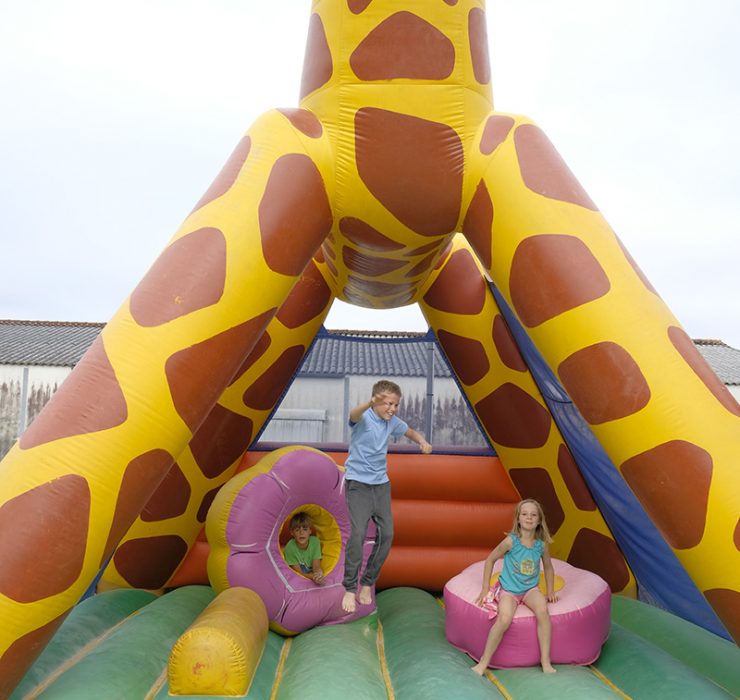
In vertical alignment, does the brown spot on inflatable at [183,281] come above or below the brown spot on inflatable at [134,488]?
above

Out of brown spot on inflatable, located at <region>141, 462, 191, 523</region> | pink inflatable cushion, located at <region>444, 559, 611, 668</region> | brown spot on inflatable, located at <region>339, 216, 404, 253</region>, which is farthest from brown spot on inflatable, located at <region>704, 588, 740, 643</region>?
brown spot on inflatable, located at <region>141, 462, 191, 523</region>

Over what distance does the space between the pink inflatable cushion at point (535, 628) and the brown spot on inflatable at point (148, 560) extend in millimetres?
1556

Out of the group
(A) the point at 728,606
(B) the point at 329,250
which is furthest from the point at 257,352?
(A) the point at 728,606

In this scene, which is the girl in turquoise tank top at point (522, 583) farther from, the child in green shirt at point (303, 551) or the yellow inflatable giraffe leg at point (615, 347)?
the child in green shirt at point (303, 551)

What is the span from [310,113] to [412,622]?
224 cm

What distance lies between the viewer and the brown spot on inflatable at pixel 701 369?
2.32 metres

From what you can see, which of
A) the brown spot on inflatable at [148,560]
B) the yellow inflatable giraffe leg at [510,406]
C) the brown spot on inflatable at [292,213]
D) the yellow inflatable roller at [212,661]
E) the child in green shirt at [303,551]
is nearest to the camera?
the yellow inflatable roller at [212,661]

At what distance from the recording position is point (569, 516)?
3934 mm

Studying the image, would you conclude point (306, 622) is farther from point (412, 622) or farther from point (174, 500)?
point (174, 500)

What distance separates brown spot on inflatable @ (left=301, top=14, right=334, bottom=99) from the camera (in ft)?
9.50

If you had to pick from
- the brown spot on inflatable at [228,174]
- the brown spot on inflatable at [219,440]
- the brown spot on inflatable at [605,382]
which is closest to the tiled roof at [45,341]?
the brown spot on inflatable at [219,440]

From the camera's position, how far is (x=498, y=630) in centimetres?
268

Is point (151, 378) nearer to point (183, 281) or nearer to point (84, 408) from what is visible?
point (84, 408)

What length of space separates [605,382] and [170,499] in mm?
2366
